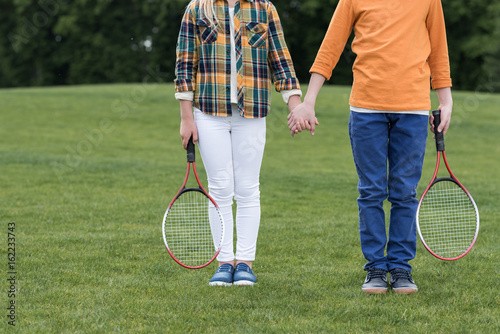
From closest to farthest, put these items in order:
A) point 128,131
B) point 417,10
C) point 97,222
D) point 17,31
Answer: point 417,10
point 97,222
point 128,131
point 17,31

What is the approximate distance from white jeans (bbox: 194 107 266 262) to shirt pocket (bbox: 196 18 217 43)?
0.51 metres

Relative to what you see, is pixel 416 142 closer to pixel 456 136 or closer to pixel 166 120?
pixel 456 136

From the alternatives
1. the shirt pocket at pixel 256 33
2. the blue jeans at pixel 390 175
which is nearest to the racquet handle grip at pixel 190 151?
the shirt pocket at pixel 256 33

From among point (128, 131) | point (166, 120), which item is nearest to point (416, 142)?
point (128, 131)

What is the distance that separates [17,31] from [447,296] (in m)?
56.3

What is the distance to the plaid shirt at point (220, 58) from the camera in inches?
164

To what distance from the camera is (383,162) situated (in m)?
4.14

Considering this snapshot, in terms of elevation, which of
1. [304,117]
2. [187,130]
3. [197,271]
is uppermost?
[304,117]

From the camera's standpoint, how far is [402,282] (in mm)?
4152

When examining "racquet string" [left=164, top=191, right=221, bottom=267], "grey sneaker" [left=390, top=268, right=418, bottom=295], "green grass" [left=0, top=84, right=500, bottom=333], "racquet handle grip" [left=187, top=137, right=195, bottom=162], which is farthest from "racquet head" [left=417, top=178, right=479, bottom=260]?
"racquet handle grip" [left=187, top=137, right=195, bottom=162]

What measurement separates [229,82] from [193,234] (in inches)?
67.4

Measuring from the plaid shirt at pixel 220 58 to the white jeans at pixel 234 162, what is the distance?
10 centimetres

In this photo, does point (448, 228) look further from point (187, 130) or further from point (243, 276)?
point (187, 130)

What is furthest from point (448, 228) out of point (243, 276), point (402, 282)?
point (243, 276)
